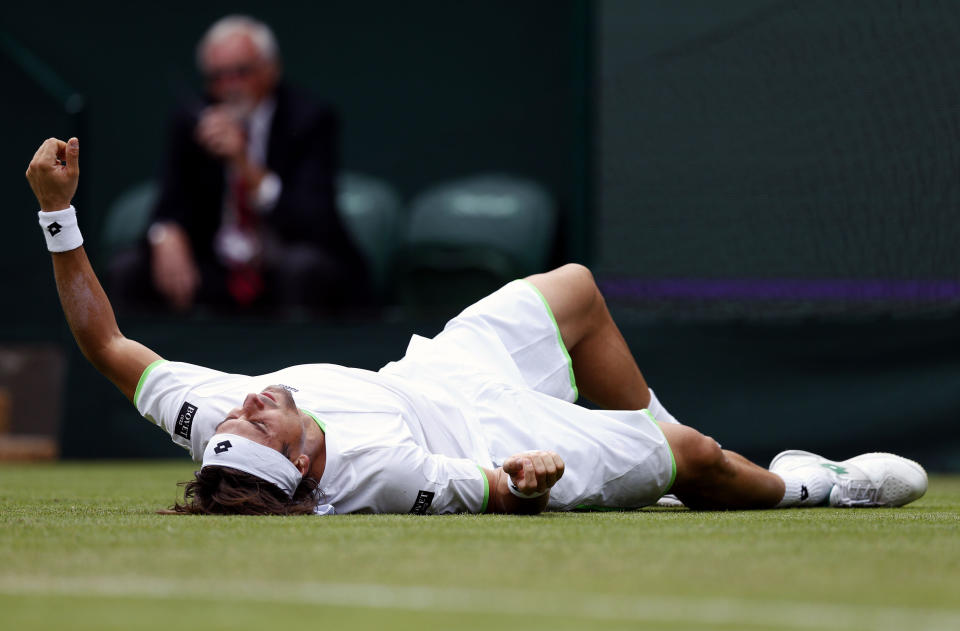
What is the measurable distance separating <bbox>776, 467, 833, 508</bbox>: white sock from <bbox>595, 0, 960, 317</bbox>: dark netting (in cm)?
260

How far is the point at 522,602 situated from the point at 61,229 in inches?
77.8

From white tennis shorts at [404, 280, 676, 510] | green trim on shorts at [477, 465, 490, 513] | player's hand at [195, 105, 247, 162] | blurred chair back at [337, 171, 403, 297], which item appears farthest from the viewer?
blurred chair back at [337, 171, 403, 297]

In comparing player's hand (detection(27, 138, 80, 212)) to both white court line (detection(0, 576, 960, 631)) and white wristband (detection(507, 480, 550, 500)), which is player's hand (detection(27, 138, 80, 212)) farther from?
white court line (detection(0, 576, 960, 631))

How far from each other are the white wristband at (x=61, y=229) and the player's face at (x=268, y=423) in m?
0.64

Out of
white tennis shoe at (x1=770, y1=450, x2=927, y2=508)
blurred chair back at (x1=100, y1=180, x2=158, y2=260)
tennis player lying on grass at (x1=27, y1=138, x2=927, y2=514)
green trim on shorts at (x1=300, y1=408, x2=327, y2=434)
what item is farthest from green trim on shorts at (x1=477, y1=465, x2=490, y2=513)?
blurred chair back at (x1=100, y1=180, x2=158, y2=260)

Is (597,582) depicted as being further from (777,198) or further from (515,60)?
(515,60)

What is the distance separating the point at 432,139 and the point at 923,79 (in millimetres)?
4173

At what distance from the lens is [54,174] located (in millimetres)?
3492

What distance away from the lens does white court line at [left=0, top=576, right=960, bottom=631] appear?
1877 millimetres

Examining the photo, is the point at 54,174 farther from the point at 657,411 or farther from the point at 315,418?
the point at 657,411

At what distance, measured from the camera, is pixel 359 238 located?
345 inches

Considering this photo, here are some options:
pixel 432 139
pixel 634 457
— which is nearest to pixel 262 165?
pixel 432 139

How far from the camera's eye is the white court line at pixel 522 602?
6.16 ft

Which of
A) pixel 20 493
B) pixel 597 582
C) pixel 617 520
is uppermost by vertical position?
pixel 597 582
